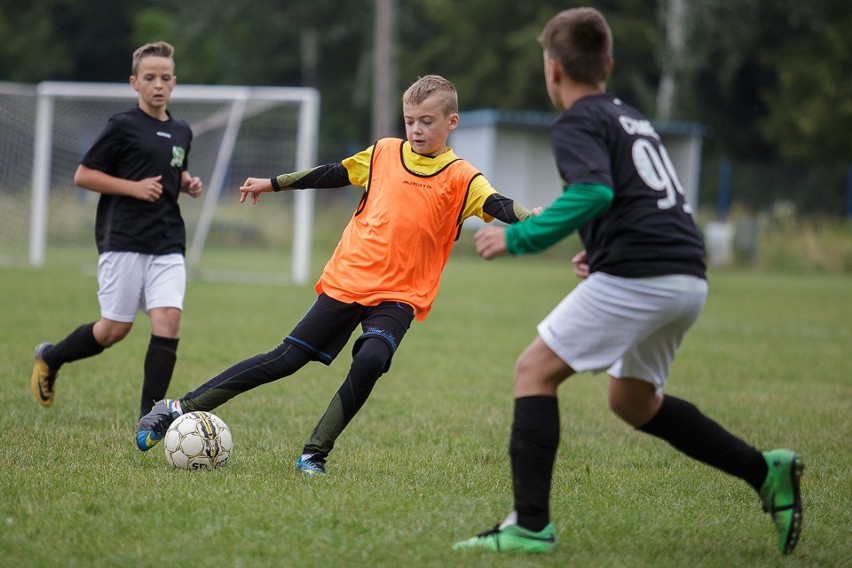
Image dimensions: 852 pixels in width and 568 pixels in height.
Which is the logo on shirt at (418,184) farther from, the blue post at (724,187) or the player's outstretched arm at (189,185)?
the blue post at (724,187)

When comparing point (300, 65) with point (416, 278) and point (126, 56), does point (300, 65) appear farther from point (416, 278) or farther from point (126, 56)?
point (416, 278)

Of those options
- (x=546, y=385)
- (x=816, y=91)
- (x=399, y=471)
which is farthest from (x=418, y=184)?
(x=816, y=91)

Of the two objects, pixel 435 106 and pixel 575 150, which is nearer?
pixel 575 150

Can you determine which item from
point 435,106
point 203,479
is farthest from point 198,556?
point 435,106

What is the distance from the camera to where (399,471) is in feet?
16.7

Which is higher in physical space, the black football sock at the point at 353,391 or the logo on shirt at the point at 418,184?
the logo on shirt at the point at 418,184

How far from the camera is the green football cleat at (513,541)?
374 cm

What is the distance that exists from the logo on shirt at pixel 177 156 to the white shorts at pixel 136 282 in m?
0.50

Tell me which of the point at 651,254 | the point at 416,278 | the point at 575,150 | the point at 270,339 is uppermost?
the point at 575,150

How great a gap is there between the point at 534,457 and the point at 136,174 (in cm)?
306

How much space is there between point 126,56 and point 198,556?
49179 millimetres

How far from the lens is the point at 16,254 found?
1941cm

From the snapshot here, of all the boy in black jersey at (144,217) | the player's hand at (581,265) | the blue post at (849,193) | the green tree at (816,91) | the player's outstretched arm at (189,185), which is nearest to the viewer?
the player's hand at (581,265)

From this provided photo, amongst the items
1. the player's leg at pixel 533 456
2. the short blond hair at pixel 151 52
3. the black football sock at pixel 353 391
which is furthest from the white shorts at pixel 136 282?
the player's leg at pixel 533 456
